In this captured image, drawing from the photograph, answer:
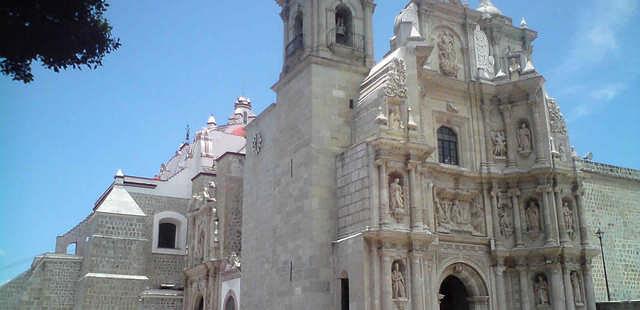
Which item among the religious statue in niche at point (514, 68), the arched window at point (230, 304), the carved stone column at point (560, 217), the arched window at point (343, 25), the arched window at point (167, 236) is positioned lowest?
the arched window at point (230, 304)

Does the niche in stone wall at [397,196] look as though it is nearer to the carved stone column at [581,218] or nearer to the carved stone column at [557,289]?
the carved stone column at [557,289]

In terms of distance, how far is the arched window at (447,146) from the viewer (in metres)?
20.5

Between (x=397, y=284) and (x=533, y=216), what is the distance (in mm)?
6101

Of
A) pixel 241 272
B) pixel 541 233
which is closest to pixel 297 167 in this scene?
pixel 241 272

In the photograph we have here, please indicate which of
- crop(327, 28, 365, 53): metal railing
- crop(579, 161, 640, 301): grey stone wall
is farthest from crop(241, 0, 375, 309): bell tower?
crop(579, 161, 640, 301): grey stone wall

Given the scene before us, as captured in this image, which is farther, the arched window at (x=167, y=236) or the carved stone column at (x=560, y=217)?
the arched window at (x=167, y=236)

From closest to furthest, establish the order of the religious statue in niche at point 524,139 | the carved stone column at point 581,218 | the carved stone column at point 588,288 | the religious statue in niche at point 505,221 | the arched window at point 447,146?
the carved stone column at point 588,288, the carved stone column at point 581,218, the religious statue in niche at point 505,221, the arched window at point 447,146, the religious statue in niche at point 524,139

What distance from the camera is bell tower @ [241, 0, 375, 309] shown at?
17.9 meters

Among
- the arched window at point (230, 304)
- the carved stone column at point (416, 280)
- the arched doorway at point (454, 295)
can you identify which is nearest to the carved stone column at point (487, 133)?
the arched doorway at point (454, 295)

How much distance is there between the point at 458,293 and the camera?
20.0 meters

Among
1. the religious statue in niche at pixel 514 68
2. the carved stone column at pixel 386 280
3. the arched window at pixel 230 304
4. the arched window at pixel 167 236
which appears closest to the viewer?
the carved stone column at pixel 386 280

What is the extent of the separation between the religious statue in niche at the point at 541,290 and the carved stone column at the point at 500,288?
0.93 metres

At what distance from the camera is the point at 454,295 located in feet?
66.4

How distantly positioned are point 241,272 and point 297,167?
17.3ft
